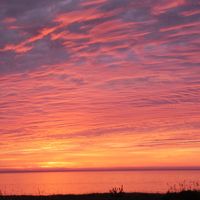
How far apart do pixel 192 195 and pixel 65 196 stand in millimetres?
8215

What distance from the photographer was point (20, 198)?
79.1ft

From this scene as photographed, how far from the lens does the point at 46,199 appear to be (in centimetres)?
2359

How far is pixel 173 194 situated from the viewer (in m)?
20.3

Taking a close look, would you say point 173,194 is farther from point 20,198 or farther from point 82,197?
point 20,198

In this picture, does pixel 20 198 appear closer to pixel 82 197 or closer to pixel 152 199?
pixel 82 197

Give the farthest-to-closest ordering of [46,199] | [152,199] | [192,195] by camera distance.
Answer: [46,199] < [152,199] < [192,195]

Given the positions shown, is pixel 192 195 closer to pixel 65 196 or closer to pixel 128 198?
pixel 128 198

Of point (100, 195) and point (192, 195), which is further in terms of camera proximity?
point (100, 195)

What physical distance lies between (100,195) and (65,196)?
2.18m

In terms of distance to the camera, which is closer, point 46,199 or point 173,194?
point 173,194

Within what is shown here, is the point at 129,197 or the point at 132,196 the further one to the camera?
the point at 132,196

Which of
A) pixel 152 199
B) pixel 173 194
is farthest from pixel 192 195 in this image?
pixel 152 199

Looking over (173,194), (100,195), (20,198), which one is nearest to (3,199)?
(20,198)

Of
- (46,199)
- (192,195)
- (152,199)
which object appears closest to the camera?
(192,195)
